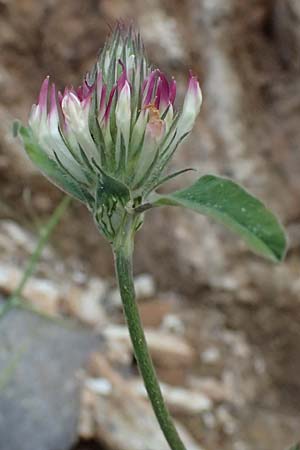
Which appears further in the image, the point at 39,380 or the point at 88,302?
the point at 88,302

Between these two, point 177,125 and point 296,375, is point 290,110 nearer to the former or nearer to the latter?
point 296,375

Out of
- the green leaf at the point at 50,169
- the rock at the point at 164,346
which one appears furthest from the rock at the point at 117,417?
the green leaf at the point at 50,169

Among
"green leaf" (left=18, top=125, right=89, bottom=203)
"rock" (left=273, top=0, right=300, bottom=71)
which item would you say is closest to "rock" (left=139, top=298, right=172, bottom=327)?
"rock" (left=273, top=0, right=300, bottom=71)

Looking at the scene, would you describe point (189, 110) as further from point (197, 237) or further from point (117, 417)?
point (197, 237)

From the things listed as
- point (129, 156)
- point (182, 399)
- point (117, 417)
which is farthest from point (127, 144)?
point (182, 399)

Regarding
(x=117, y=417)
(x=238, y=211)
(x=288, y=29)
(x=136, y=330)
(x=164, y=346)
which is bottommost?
(x=117, y=417)

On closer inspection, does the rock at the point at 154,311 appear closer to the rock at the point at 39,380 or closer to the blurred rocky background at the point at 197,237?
the blurred rocky background at the point at 197,237
